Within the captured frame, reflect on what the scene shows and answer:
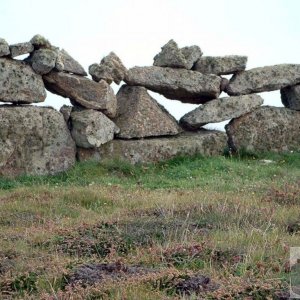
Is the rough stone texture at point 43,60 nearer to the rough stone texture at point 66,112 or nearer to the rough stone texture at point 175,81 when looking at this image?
the rough stone texture at point 66,112

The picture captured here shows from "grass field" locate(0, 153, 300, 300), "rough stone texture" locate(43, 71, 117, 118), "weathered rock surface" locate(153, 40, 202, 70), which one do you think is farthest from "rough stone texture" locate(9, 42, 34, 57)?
"weathered rock surface" locate(153, 40, 202, 70)

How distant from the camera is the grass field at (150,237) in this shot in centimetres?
559

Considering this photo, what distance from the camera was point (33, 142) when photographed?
14516 mm

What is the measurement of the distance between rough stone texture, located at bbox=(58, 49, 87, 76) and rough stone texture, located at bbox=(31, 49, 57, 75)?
1.43 ft

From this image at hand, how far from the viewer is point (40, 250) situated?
725cm

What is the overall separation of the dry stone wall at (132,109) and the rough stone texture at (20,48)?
0.02m

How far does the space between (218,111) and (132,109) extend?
2301mm

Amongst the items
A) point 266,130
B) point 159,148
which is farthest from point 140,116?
point 266,130

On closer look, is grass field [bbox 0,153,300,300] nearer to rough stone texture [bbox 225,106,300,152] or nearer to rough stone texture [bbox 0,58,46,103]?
rough stone texture [bbox 0,58,46,103]

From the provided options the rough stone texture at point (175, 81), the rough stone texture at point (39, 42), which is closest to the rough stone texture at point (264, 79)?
the rough stone texture at point (175, 81)

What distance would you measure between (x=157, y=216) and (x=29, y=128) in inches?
250

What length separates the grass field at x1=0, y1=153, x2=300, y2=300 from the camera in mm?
5594

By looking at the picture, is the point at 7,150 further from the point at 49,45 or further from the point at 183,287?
the point at 183,287

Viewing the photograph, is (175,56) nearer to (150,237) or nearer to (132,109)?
(132,109)
